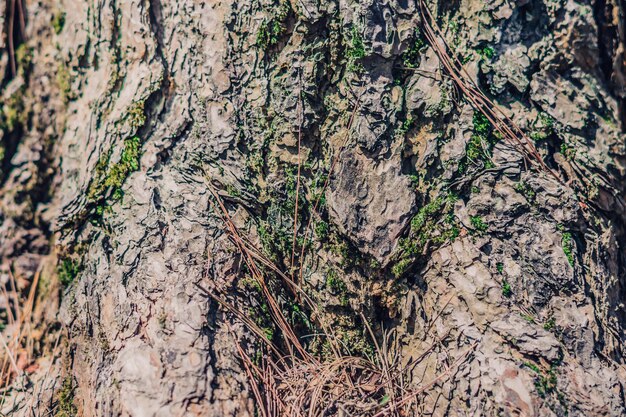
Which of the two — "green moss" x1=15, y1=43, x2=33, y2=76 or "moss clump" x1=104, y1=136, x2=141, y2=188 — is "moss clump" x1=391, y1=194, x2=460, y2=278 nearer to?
"moss clump" x1=104, y1=136, x2=141, y2=188

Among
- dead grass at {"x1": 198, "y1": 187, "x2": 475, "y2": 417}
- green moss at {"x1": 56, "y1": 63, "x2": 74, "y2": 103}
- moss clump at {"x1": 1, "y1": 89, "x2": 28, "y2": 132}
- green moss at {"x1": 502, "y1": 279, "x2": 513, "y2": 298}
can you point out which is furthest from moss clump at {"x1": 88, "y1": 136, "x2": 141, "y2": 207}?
green moss at {"x1": 502, "y1": 279, "x2": 513, "y2": 298}

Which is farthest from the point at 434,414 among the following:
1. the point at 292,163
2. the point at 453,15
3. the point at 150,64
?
the point at 150,64

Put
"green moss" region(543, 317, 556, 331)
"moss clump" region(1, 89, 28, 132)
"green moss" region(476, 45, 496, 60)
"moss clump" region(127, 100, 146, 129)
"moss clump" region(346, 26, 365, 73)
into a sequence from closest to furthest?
"green moss" region(543, 317, 556, 331) → "moss clump" region(346, 26, 365, 73) → "green moss" region(476, 45, 496, 60) → "moss clump" region(127, 100, 146, 129) → "moss clump" region(1, 89, 28, 132)

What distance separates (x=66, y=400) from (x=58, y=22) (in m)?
2.11

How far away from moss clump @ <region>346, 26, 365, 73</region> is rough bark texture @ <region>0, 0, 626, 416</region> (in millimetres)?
10

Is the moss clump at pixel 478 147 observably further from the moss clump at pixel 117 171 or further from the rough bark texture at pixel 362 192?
the moss clump at pixel 117 171

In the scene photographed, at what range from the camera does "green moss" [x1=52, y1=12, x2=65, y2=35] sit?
288 centimetres

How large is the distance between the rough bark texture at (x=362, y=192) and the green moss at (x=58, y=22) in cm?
40

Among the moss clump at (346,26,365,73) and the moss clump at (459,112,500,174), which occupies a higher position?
the moss clump at (346,26,365,73)

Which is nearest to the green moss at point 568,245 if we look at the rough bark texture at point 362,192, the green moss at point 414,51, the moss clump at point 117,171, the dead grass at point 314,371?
the rough bark texture at point 362,192

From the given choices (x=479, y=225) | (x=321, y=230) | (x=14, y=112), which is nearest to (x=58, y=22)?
(x=14, y=112)

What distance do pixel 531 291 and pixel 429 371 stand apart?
603 millimetres

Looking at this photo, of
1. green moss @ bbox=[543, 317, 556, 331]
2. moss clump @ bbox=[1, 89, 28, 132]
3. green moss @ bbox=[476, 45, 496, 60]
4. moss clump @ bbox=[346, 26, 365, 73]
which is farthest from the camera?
moss clump @ bbox=[1, 89, 28, 132]

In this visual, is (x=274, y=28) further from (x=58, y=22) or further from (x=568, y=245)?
(x=568, y=245)
